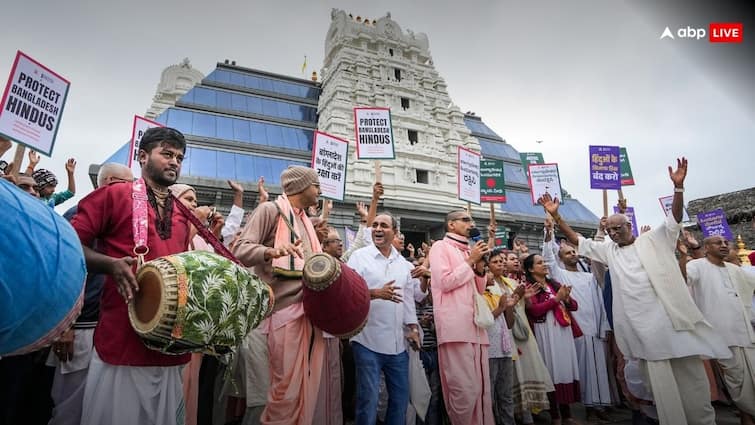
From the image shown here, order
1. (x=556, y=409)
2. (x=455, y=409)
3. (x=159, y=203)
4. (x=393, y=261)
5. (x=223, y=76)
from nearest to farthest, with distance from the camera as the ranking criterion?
(x=159, y=203), (x=455, y=409), (x=393, y=261), (x=556, y=409), (x=223, y=76)

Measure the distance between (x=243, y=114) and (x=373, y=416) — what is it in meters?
18.2

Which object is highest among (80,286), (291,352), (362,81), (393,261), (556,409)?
(362,81)

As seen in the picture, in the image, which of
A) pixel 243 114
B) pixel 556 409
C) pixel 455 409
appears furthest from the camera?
pixel 243 114

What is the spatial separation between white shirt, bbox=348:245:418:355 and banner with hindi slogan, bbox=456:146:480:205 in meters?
5.17

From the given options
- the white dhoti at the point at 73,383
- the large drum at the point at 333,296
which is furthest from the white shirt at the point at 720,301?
the white dhoti at the point at 73,383

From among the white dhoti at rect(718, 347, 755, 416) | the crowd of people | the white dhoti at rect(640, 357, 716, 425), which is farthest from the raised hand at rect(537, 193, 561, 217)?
the white dhoti at rect(718, 347, 755, 416)

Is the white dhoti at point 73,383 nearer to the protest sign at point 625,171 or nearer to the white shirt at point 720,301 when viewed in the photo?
the white shirt at point 720,301

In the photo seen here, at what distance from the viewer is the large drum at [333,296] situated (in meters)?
2.21

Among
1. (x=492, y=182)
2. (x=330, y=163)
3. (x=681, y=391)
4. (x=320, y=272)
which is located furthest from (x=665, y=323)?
(x=492, y=182)

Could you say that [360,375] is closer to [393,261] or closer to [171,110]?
[393,261]

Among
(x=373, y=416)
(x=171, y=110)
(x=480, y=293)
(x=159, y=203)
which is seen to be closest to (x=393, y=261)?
(x=480, y=293)

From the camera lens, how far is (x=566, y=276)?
5.13 metres

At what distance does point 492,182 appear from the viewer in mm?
9703

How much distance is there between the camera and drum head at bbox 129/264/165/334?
145 cm
